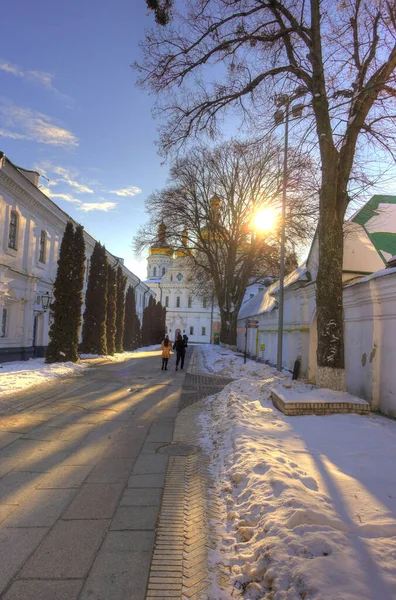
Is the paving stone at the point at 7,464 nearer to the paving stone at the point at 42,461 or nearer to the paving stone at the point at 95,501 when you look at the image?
the paving stone at the point at 42,461

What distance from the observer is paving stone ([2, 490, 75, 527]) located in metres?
3.61

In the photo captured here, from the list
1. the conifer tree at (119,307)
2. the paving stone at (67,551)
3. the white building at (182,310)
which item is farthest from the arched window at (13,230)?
the white building at (182,310)

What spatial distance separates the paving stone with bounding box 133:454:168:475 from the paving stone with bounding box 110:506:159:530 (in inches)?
41.6

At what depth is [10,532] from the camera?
134 inches

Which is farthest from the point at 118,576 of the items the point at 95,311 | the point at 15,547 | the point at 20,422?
the point at 95,311

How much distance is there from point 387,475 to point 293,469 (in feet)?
3.27

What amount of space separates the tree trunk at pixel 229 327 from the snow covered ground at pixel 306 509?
25.2 meters

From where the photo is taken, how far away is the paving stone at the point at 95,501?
3.83m

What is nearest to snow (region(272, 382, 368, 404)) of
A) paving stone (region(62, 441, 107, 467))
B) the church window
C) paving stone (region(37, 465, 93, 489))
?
paving stone (region(62, 441, 107, 467))

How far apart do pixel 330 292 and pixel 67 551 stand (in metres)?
6.71

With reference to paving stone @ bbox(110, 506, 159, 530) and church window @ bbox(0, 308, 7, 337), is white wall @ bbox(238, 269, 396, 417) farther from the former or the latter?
church window @ bbox(0, 308, 7, 337)

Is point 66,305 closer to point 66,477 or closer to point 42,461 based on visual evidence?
point 42,461

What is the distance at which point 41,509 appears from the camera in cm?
388

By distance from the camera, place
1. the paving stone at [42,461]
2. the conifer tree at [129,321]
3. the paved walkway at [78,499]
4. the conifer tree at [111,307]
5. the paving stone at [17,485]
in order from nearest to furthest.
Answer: the paved walkway at [78,499] → the paving stone at [17,485] → the paving stone at [42,461] → the conifer tree at [111,307] → the conifer tree at [129,321]
